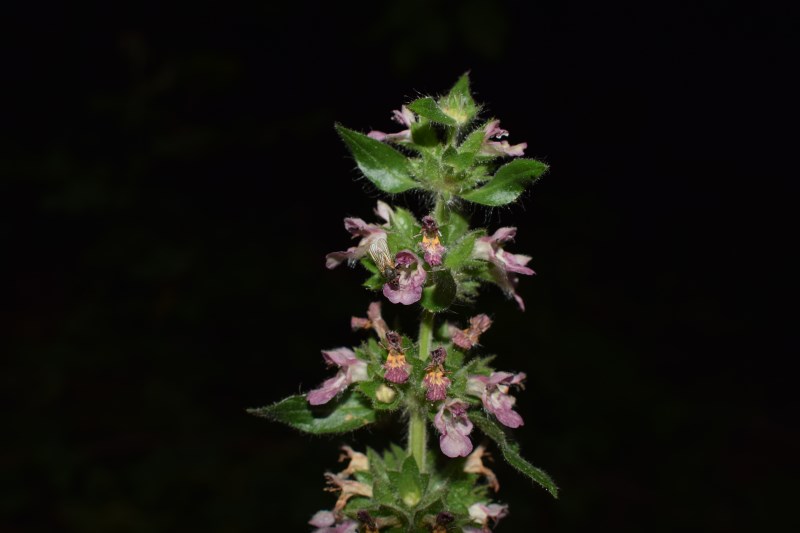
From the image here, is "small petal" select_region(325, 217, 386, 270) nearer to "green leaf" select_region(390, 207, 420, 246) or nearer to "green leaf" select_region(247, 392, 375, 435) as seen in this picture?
"green leaf" select_region(390, 207, 420, 246)

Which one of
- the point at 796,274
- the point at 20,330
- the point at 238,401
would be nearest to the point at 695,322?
the point at 796,274

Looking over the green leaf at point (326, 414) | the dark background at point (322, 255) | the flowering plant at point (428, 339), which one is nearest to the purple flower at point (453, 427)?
the flowering plant at point (428, 339)

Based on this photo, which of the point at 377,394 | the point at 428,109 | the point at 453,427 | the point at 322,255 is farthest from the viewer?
the point at 322,255

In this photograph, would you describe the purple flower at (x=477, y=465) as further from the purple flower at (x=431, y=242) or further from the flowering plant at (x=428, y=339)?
the purple flower at (x=431, y=242)

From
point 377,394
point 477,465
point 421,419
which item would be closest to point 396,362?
point 377,394

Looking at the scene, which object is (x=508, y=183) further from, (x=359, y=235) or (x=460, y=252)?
(x=359, y=235)

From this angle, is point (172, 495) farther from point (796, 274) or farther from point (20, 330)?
point (796, 274)
